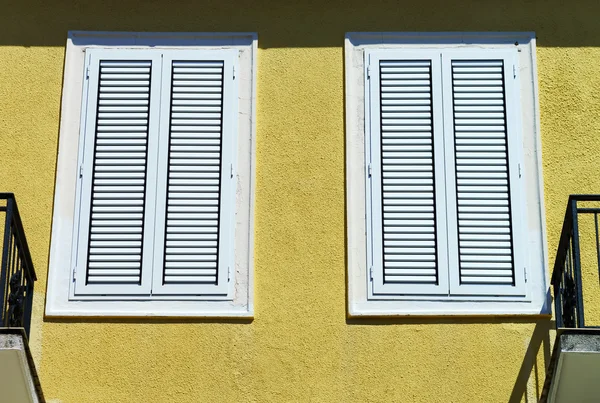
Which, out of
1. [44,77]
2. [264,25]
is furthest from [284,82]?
[44,77]

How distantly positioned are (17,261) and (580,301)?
14.2 ft

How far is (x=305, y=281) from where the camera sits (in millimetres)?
10195

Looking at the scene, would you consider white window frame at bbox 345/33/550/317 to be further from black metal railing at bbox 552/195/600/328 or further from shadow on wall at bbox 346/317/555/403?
black metal railing at bbox 552/195/600/328

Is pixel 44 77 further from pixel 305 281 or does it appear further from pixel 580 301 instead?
pixel 580 301

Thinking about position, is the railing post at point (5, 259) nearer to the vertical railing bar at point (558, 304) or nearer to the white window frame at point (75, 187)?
the white window frame at point (75, 187)

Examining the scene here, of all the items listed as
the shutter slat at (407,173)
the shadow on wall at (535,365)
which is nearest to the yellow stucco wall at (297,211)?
the shadow on wall at (535,365)

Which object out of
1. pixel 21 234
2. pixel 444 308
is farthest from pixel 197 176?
pixel 444 308

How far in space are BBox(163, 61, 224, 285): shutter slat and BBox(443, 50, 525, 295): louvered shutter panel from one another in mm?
1978

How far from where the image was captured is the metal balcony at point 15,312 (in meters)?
9.13

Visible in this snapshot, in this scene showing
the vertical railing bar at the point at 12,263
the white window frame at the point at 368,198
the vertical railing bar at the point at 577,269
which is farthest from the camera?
the white window frame at the point at 368,198

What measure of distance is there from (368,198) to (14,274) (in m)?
2.94

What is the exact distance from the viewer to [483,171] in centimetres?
1055

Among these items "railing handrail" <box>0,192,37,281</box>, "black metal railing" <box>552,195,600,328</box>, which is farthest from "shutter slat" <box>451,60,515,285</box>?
"railing handrail" <box>0,192,37,281</box>

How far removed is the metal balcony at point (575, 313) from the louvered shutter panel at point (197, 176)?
2.68 metres
